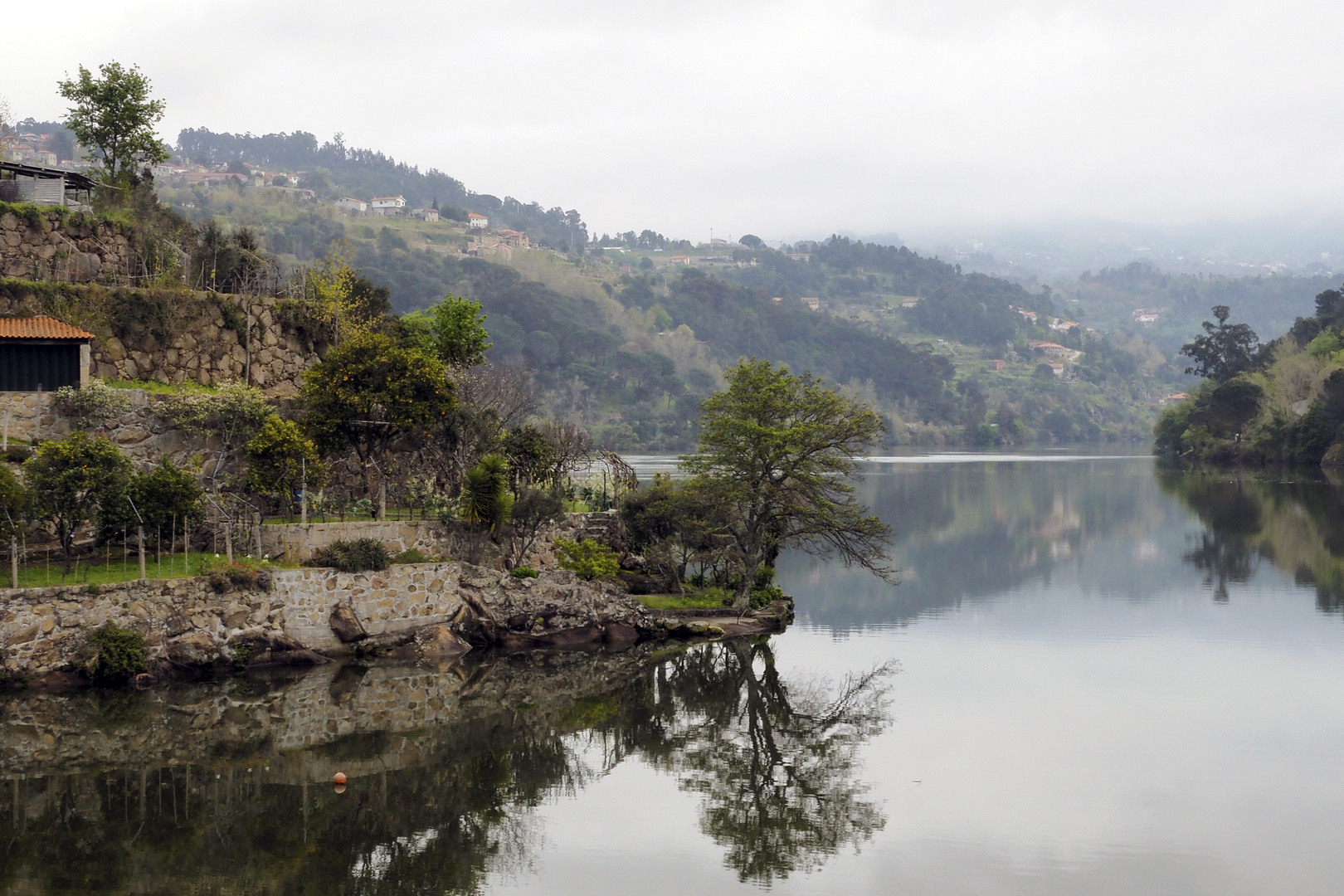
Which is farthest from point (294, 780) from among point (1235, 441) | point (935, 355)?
point (935, 355)

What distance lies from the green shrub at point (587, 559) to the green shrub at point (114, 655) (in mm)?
9515

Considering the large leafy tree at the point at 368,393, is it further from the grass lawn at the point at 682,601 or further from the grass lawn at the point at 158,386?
the grass lawn at the point at 682,601

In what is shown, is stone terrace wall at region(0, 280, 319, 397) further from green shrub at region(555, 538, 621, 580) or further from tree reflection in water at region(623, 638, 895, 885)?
A: tree reflection in water at region(623, 638, 895, 885)

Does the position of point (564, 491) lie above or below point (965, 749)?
above

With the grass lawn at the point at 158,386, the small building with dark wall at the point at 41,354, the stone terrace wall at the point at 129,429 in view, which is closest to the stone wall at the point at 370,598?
the stone terrace wall at the point at 129,429

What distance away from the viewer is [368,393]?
26141mm

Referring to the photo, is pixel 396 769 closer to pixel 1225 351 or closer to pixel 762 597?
pixel 762 597

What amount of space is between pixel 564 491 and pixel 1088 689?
13.8 m

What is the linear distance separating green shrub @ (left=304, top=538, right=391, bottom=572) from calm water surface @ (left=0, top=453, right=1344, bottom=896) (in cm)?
215

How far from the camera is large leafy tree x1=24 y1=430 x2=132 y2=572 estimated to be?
A: 22.1 m

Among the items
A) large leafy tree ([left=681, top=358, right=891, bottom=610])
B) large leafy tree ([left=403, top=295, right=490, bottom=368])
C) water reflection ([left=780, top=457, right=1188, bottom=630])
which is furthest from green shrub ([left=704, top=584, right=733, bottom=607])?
large leafy tree ([left=403, top=295, right=490, bottom=368])

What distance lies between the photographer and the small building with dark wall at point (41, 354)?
24.7m

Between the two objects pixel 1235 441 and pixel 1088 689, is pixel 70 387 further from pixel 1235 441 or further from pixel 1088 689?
pixel 1235 441

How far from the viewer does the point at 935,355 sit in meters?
161
